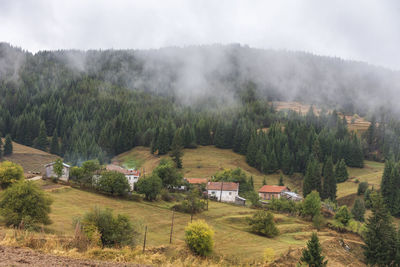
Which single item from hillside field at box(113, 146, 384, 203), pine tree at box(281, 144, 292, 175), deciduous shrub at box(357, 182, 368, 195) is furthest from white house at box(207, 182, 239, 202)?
pine tree at box(281, 144, 292, 175)

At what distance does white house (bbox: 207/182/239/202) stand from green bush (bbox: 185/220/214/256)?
45.0 metres

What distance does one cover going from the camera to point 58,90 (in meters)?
197

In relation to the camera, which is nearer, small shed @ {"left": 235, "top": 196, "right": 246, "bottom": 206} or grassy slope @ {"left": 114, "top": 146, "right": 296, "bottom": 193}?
small shed @ {"left": 235, "top": 196, "right": 246, "bottom": 206}

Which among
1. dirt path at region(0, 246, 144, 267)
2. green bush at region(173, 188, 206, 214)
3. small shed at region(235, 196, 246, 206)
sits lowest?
small shed at region(235, 196, 246, 206)

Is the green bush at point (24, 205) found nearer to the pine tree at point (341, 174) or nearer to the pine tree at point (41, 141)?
the pine tree at point (341, 174)

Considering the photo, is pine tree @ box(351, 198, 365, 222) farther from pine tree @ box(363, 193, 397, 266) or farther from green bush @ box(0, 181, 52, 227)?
green bush @ box(0, 181, 52, 227)

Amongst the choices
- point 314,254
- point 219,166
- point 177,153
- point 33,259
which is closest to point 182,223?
point 314,254

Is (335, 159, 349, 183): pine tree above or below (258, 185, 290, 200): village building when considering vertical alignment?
above

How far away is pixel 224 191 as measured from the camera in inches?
3447

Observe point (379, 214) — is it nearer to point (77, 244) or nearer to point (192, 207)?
point (192, 207)

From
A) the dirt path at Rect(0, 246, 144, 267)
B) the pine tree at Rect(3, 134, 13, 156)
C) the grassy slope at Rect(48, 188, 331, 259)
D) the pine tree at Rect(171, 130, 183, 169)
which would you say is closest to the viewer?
the dirt path at Rect(0, 246, 144, 267)

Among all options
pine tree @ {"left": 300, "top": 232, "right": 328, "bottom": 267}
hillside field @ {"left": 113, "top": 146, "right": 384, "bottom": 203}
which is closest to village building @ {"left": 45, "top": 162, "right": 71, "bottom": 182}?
hillside field @ {"left": 113, "top": 146, "right": 384, "bottom": 203}

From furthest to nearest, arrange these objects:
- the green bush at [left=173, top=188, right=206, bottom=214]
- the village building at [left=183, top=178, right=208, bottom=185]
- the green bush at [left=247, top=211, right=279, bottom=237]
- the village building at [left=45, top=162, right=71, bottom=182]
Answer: the village building at [left=183, top=178, right=208, bottom=185] → the village building at [left=45, top=162, right=71, bottom=182] → the green bush at [left=173, top=188, right=206, bottom=214] → the green bush at [left=247, top=211, right=279, bottom=237]

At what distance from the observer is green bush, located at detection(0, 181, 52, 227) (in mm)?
35375
